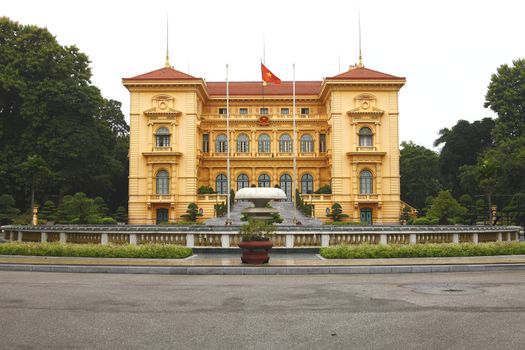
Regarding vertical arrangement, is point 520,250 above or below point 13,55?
below

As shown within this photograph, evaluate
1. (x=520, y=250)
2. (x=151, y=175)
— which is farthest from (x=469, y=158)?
(x=520, y=250)

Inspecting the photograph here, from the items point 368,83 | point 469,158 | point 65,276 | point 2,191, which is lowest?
point 65,276

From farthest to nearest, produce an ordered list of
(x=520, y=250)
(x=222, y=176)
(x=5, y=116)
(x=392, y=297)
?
(x=222, y=176)
(x=5, y=116)
(x=520, y=250)
(x=392, y=297)

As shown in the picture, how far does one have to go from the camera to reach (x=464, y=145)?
222ft

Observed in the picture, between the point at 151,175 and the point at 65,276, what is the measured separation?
4095cm

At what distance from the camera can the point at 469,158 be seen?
223 ft

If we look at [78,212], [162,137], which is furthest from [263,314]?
[162,137]

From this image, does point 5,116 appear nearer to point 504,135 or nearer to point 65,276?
point 65,276

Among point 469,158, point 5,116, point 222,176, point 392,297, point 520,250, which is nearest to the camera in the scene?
point 392,297

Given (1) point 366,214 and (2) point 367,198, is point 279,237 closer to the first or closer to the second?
(2) point 367,198

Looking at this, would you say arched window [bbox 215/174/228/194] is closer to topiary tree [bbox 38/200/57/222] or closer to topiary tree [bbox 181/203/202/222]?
topiary tree [bbox 181/203/202/222]

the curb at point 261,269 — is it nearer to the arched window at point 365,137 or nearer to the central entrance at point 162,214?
the central entrance at point 162,214

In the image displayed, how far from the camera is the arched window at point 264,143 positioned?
6219 centimetres

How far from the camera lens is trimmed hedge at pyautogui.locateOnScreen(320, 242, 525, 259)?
19000 millimetres
